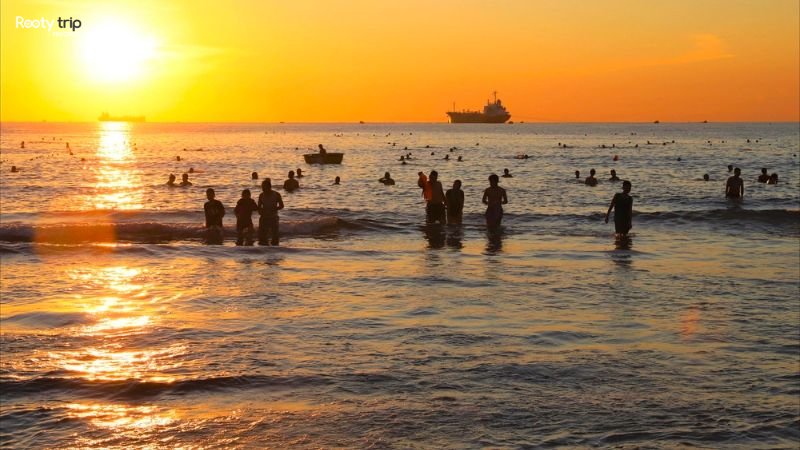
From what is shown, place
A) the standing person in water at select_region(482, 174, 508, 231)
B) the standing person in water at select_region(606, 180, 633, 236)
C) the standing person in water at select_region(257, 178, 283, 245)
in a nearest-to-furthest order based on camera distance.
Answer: the standing person in water at select_region(257, 178, 283, 245)
the standing person in water at select_region(606, 180, 633, 236)
the standing person in water at select_region(482, 174, 508, 231)

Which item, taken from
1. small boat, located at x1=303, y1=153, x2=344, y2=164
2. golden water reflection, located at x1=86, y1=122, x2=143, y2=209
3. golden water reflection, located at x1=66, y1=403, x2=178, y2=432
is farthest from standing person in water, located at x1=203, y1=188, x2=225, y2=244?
small boat, located at x1=303, y1=153, x2=344, y2=164

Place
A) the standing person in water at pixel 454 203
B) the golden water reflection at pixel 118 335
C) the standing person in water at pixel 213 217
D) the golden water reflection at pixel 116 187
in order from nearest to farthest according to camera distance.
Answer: the golden water reflection at pixel 118 335 < the standing person in water at pixel 213 217 < the standing person in water at pixel 454 203 < the golden water reflection at pixel 116 187

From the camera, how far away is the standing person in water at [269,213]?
68.8 ft

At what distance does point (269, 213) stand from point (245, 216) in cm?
73

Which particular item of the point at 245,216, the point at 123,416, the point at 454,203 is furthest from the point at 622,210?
the point at 123,416

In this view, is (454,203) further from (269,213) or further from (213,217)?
(213,217)

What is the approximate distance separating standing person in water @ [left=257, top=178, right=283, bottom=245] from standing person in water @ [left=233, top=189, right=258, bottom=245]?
11.1 inches

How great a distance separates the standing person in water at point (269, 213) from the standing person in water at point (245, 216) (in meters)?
0.28

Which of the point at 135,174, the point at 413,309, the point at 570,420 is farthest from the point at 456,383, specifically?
the point at 135,174

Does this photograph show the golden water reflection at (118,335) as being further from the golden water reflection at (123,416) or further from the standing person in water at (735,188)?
the standing person in water at (735,188)

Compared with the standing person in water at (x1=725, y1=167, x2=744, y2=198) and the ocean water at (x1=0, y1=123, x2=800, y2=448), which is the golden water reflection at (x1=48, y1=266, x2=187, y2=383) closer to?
the ocean water at (x1=0, y1=123, x2=800, y2=448)

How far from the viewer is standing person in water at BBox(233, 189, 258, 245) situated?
2142 centimetres

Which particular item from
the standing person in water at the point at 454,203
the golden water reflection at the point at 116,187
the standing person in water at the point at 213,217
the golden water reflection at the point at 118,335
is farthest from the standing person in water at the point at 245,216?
the golden water reflection at the point at 116,187

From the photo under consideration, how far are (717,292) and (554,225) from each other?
48.4 feet
